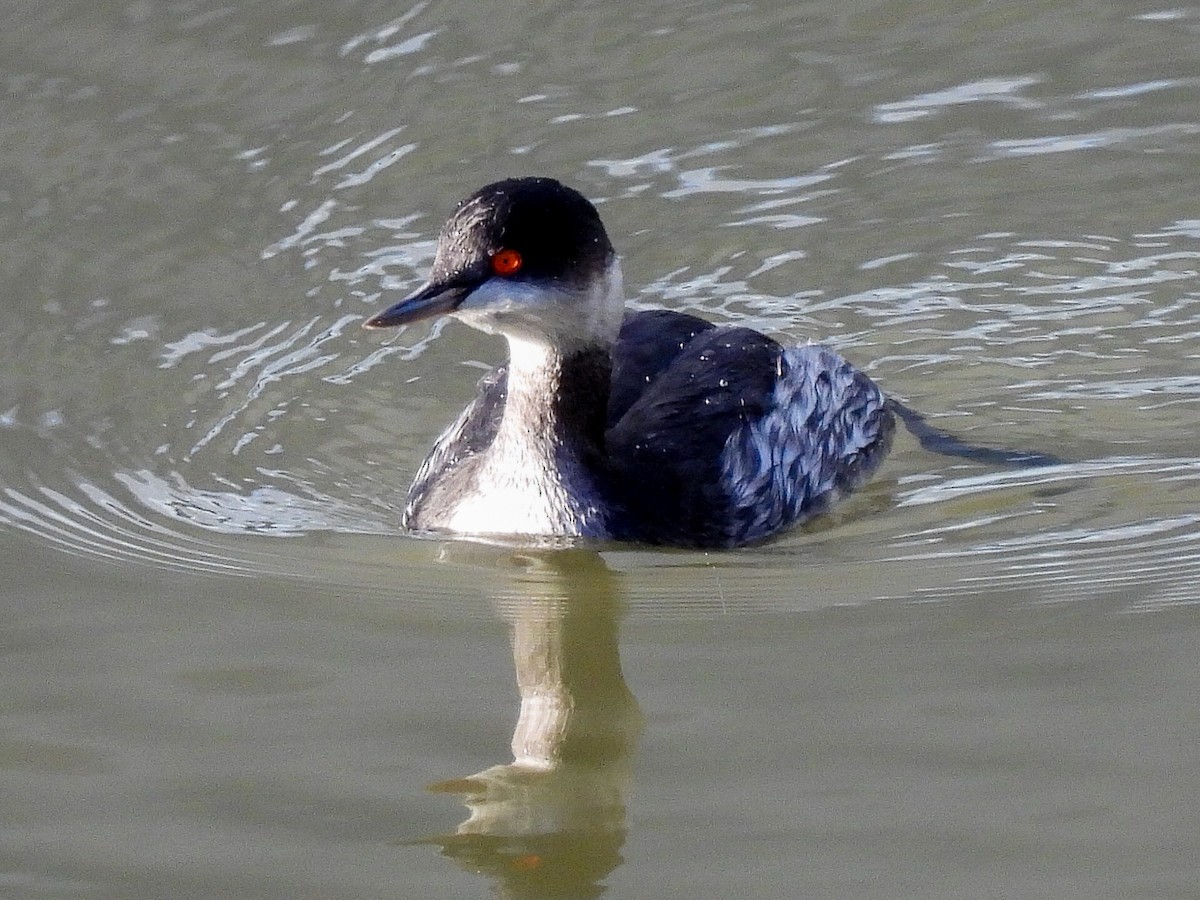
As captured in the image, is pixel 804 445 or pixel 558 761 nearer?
pixel 558 761

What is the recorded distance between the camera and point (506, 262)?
6984mm

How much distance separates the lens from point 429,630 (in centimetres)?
644

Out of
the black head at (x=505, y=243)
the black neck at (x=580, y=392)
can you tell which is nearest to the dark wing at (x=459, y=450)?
the black neck at (x=580, y=392)

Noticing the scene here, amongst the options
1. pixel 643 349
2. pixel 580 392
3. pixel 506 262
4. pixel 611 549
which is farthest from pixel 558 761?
pixel 643 349

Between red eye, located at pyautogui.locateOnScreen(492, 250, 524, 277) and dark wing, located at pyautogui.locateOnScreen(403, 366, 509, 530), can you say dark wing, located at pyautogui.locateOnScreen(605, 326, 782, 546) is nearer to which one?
dark wing, located at pyautogui.locateOnScreen(403, 366, 509, 530)

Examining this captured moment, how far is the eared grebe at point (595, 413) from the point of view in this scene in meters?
6.99

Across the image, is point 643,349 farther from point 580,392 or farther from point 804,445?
point 580,392

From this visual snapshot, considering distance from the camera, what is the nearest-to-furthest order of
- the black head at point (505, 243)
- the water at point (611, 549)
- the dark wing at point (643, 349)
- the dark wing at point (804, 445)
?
the water at point (611, 549), the black head at point (505, 243), the dark wing at point (804, 445), the dark wing at point (643, 349)

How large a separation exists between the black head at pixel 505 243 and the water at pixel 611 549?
942 mm

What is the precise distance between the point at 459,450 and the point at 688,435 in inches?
34.4

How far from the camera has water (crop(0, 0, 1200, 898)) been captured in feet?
17.0

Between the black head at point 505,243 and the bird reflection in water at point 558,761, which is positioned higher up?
the black head at point 505,243

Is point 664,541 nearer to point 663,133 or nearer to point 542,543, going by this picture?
point 542,543

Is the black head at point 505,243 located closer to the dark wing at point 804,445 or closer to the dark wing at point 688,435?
the dark wing at point 688,435
